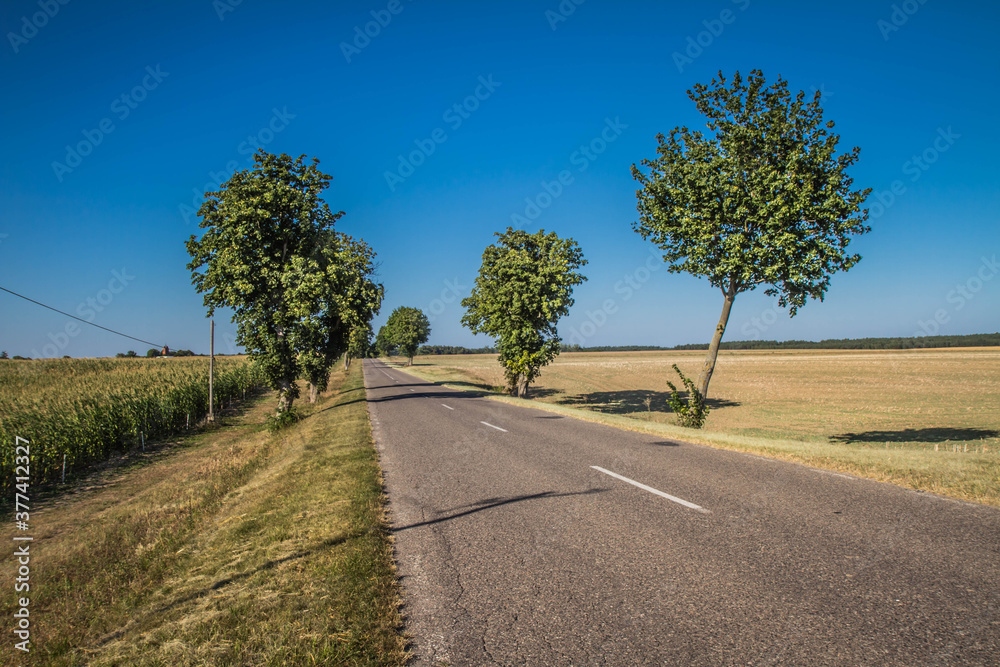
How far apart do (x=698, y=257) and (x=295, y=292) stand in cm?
1464

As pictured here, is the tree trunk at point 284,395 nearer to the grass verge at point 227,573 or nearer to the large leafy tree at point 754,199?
the grass verge at point 227,573

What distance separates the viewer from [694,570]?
433 cm

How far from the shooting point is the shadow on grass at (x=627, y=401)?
30859 millimetres

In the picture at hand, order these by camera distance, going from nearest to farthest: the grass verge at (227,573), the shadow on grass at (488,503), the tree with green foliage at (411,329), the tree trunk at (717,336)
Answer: the grass verge at (227,573)
the shadow on grass at (488,503)
the tree trunk at (717,336)
the tree with green foliage at (411,329)

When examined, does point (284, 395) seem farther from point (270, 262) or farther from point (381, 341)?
point (381, 341)

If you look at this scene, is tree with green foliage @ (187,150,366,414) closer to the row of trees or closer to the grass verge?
the row of trees

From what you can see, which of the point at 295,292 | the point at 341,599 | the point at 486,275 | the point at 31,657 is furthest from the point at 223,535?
the point at 486,275

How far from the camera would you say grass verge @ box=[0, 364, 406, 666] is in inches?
144

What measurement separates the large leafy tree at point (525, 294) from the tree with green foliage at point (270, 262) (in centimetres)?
1248

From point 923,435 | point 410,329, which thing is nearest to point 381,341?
point 410,329

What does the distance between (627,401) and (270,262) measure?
2567 cm

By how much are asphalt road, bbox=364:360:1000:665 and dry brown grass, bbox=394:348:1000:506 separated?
122 centimetres

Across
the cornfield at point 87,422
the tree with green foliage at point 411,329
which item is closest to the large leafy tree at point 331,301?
the cornfield at point 87,422

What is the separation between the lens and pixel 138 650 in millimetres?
3770
